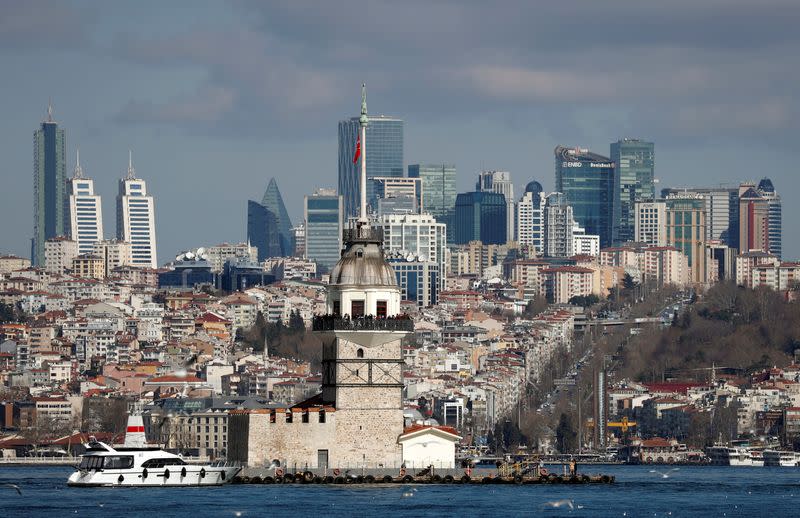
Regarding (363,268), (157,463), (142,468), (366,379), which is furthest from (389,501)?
(363,268)

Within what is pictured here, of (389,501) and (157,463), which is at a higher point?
(157,463)

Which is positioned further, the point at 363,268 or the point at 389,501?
the point at 363,268

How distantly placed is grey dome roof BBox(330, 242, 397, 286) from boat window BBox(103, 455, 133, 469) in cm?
818

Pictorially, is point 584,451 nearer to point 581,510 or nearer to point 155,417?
point 155,417

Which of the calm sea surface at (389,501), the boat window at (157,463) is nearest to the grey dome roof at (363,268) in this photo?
the calm sea surface at (389,501)

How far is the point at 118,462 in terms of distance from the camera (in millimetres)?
78062

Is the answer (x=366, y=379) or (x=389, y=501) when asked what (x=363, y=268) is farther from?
(x=389, y=501)

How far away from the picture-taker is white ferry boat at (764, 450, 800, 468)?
14843 cm

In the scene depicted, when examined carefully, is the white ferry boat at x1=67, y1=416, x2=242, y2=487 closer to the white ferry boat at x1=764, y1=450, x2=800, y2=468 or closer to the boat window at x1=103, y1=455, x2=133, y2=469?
the boat window at x1=103, y1=455, x2=133, y2=469

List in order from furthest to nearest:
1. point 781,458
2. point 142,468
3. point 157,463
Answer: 1. point 781,458
2. point 157,463
3. point 142,468

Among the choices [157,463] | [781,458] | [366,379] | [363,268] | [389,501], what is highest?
[363,268]

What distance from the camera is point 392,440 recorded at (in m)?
77.4

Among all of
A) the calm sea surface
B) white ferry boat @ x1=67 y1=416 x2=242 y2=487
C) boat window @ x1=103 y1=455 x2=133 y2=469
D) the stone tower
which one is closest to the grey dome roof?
the stone tower

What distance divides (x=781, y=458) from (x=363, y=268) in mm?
75832
